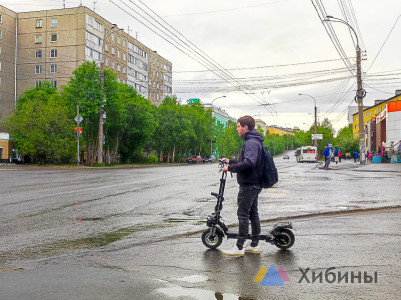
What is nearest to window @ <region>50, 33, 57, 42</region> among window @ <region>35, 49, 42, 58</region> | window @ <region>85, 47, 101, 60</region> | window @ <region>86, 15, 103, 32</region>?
window @ <region>35, 49, 42, 58</region>

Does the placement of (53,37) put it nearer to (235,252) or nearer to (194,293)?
(235,252)

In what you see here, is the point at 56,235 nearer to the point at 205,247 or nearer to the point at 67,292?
the point at 205,247

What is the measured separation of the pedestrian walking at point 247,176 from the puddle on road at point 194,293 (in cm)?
149

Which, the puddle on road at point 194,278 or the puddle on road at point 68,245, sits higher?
the puddle on road at point 194,278

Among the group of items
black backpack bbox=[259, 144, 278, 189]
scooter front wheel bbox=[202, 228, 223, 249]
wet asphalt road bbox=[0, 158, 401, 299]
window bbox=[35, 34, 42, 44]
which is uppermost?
window bbox=[35, 34, 42, 44]

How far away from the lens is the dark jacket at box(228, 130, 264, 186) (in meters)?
5.32

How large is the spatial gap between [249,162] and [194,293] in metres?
1.94

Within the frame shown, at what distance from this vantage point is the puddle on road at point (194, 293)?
150 inches

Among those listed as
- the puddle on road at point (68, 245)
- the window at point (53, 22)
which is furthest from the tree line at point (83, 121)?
the puddle on road at point (68, 245)

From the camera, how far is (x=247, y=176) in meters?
5.48

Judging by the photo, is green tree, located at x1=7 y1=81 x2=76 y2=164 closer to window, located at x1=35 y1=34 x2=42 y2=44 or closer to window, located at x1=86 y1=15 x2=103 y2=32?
window, located at x1=86 y1=15 x2=103 y2=32

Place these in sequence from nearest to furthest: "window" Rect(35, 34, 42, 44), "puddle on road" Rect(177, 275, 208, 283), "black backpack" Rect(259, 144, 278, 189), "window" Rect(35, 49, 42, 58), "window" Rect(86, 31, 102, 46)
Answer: "puddle on road" Rect(177, 275, 208, 283) < "black backpack" Rect(259, 144, 278, 189) < "window" Rect(86, 31, 102, 46) < "window" Rect(35, 34, 42, 44) < "window" Rect(35, 49, 42, 58)

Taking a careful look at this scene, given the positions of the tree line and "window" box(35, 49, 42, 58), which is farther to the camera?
"window" box(35, 49, 42, 58)

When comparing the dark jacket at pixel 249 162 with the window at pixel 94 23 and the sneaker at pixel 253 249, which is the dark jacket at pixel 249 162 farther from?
the window at pixel 94 23
